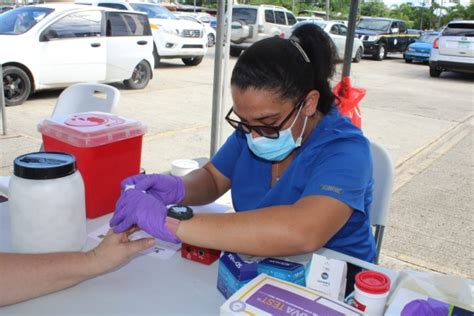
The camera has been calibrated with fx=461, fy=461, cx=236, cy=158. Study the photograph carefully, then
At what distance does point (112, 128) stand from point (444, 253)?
2453mm

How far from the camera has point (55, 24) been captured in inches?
253

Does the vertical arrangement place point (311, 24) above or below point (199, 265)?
above

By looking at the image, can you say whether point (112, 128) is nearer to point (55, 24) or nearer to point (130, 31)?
point (55, 24)

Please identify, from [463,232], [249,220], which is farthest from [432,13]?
[249,220]

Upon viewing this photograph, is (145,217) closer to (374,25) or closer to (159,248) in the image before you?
(159,248)

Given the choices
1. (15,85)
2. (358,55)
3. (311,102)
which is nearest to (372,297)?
(311,102)

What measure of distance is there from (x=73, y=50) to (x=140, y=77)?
1607mm

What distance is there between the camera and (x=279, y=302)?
0.91 m

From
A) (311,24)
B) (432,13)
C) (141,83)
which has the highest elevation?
(432,13)

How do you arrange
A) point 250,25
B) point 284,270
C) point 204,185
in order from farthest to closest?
point 250,25 < point 204,185 < point 284,270

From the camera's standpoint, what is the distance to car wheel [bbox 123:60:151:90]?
790cm

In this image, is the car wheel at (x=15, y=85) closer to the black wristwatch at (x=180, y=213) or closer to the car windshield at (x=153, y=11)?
the car windshield at (x=153, y=11)

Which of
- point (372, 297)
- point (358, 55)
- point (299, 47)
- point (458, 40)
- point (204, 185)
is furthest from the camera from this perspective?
point (358, 55)

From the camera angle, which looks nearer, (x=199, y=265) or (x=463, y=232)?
(x=199, y=265)
